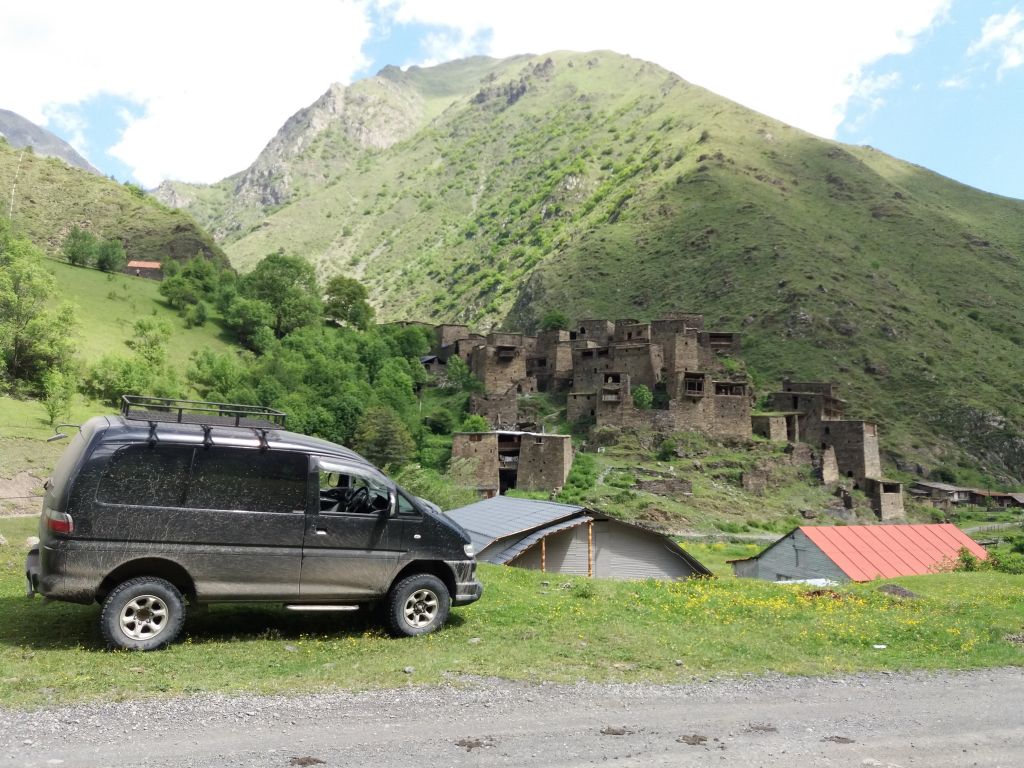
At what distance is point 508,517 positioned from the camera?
76.5 feet

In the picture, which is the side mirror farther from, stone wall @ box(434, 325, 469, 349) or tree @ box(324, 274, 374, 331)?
tree @ box(324, 274, 374, 331)

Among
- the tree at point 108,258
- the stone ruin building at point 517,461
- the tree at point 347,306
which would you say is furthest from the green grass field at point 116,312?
the stone ruin building at point 517,461

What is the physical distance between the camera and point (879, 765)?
20.0 feet

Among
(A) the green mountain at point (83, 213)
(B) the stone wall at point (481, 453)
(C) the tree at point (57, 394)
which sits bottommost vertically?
(B) the stone wall at point (481, 453)

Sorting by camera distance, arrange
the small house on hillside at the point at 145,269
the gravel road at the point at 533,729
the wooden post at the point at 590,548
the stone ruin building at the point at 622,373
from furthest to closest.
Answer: the small house on hillside at the point at 145,269
the stone ruin building at the point at 622,373
the wooden post at the point at 590,548
the gravel road at the point at 533,729

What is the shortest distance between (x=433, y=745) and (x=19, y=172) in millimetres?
121874

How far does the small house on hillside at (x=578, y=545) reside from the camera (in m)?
21.0

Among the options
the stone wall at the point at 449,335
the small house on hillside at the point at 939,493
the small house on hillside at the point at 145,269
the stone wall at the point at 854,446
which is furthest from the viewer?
the small house on hillside at the point at 145,269

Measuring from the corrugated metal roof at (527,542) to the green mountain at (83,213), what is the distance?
90362 mm

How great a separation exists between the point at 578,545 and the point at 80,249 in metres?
80.8

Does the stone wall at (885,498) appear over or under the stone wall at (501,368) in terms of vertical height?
under

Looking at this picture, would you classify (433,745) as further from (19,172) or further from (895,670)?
(19,172)

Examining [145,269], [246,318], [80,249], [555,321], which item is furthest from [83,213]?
[555,321]

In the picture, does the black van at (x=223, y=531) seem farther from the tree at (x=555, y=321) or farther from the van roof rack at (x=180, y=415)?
the tree at (x=555, y=321)
